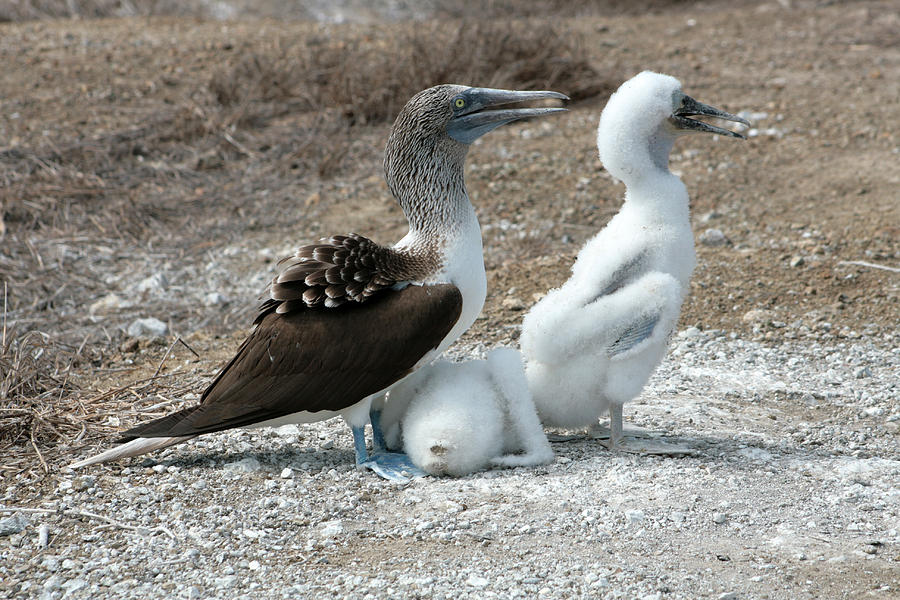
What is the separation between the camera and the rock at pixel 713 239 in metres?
7.11

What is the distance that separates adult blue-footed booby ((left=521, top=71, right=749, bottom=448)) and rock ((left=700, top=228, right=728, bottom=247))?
270 centimetres

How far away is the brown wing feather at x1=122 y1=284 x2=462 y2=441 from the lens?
4086 mm

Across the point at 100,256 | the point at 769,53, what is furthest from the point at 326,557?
the point at 769,53

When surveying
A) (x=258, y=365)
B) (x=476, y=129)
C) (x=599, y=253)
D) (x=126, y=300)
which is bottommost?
(x=126, y=300)

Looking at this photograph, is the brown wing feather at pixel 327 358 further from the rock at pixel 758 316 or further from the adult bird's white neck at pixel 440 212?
the rock at pixel 758 316

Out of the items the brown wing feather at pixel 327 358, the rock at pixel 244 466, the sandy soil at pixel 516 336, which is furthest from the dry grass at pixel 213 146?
the brown wing feather at pixel 327 358

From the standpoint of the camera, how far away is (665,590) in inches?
130

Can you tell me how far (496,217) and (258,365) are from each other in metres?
3.99

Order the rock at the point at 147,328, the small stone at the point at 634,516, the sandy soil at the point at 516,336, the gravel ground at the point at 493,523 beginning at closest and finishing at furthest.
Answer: the gravel ground at the point at 493,523 < the sandy soil at the point at 516,336 < the small stone at the point at 634,516 < the rock at the point at 147,328

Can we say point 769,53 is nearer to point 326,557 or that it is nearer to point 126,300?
point 126,300

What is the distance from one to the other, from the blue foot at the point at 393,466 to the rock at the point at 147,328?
8.53 feet

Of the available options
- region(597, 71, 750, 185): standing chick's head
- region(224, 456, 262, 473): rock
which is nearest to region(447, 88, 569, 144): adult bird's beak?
region(597, 71, 750, 185): standing chick's head

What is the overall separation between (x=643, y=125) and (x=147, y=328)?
360 centimetres

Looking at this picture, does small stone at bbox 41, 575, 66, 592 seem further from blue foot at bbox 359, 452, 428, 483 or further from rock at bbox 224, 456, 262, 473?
blue foot at bbox 359, 452, 428, 483
